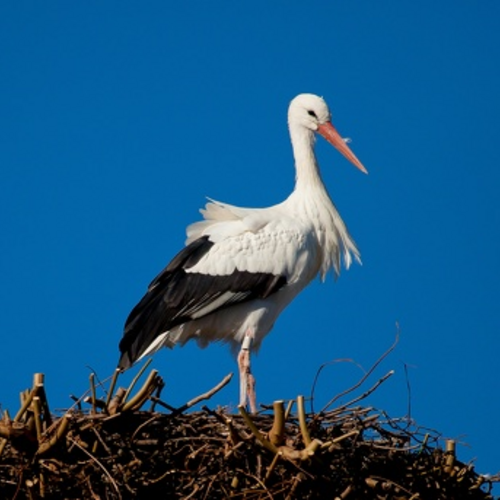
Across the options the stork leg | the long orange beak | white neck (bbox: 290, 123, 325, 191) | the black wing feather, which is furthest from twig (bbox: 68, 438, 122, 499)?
the long orange beak

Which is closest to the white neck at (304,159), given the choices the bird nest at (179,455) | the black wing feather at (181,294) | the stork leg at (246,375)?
the black wing feather at (181,294)

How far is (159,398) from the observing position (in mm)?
6473

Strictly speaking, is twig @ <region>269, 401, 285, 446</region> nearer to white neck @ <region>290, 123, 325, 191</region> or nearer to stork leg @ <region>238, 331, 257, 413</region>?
stork leg @ <region>238, 331, 257, 413</region>

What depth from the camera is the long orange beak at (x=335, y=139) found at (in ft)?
32.2

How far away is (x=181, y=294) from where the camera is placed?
8.78 metres

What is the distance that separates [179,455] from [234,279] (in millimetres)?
2643

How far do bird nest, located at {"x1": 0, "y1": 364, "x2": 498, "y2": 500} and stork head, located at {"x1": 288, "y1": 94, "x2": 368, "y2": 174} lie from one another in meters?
3.55

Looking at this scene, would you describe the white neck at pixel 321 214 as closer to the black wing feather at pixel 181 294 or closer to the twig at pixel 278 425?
the black wing feather at pixel 181 294

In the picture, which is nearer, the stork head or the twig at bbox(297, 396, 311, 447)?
the twig at bbox(297, 396, 311, 447)

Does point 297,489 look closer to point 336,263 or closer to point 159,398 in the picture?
point 159,398

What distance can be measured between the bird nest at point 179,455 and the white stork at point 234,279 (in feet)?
6.87

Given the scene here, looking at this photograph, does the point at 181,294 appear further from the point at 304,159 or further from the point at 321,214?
the point at 304,159

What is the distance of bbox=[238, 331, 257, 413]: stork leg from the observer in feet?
28.7

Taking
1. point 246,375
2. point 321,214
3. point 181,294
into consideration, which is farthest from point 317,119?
point 246,375
